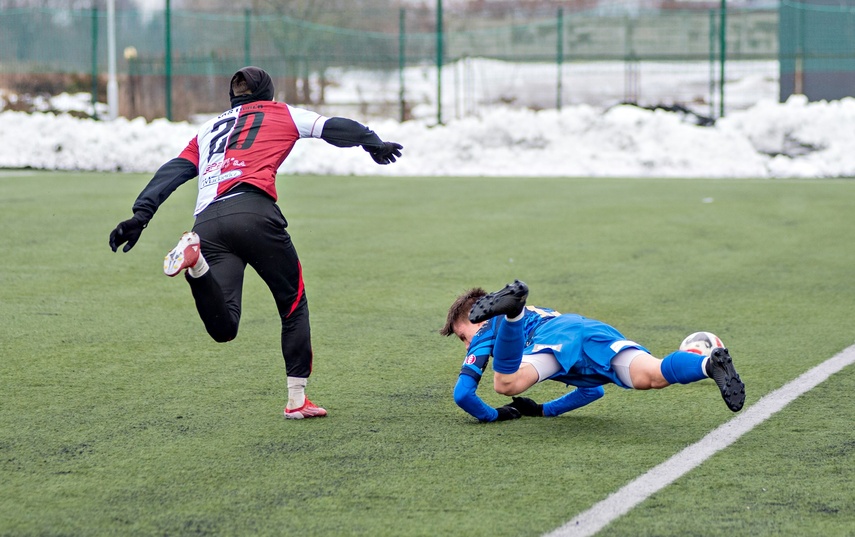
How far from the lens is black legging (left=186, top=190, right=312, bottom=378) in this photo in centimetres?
517

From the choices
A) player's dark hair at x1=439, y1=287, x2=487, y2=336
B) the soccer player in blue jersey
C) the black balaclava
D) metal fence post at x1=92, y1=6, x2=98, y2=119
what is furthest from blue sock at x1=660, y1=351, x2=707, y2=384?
metal fence post at x1=92, y1=6, x2=98, y2=119

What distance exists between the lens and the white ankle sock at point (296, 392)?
5410 millimetres

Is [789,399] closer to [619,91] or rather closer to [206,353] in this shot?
[206,353]

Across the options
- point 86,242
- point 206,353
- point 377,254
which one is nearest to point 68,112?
point 86,242

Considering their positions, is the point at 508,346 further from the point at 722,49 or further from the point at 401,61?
the point at 401,61

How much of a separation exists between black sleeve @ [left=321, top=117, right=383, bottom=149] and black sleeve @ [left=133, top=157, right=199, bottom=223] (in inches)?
27.9

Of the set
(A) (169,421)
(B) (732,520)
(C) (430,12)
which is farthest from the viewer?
(C) (430,12)

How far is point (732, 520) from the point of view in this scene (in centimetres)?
396

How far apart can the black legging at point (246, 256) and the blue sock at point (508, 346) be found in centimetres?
98

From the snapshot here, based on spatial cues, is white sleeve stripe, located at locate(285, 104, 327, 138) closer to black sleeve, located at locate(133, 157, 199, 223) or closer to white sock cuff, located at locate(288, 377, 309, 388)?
black sleeve, located at locate(133, 157, 199, 223)

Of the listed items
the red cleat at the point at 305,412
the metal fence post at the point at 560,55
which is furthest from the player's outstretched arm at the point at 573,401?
the metal fence post at the point at 560,55

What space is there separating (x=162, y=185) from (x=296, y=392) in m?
1.18

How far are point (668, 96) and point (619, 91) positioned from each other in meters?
1.27

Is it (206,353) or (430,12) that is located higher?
(430,12)
